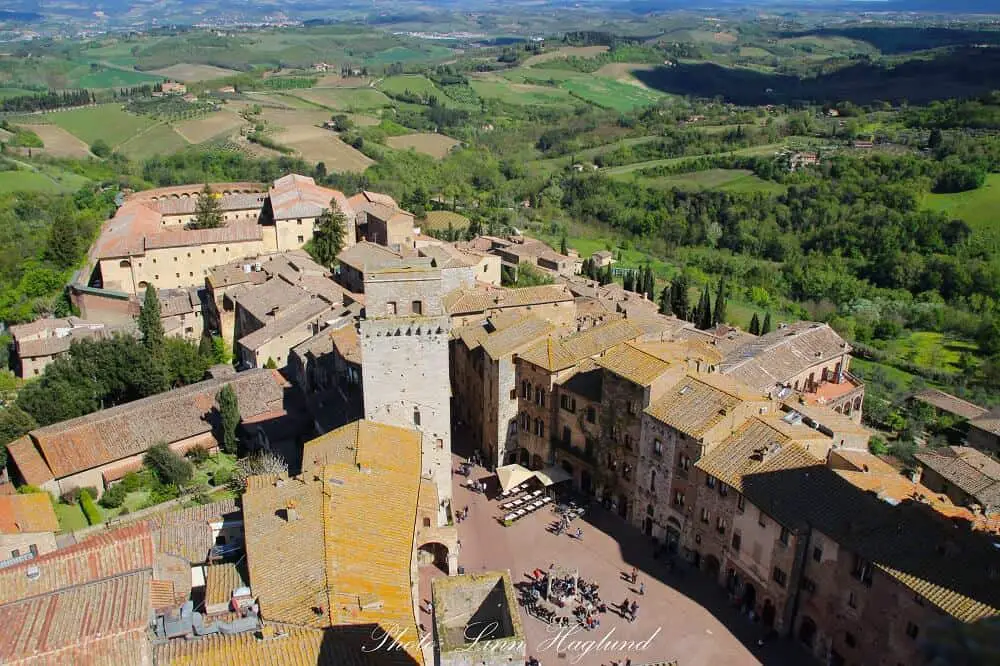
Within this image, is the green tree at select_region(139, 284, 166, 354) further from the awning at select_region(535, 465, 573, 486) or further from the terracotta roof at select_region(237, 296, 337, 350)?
the awning at select_region(535, 465, 573, 486)

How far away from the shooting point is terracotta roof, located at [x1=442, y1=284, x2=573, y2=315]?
57.5 metres

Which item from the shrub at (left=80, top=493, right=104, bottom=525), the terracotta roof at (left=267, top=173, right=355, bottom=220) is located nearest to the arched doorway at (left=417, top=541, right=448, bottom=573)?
the shrub at (left=80, top=493, right=104, bottom=525)

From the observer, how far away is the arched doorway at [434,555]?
3881 cm

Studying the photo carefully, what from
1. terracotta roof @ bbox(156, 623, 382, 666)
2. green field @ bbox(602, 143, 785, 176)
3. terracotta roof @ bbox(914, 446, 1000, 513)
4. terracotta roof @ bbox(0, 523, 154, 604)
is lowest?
green field @ bbox(602, 143, 785, 176)

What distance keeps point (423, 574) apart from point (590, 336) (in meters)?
17.4

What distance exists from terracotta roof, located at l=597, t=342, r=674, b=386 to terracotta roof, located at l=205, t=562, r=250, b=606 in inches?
803

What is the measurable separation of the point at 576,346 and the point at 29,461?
32.1m

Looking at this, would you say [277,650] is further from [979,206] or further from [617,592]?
[979,206]

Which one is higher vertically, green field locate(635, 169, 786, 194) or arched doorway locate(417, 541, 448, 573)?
arched doorway locate(417, 541, 448, 573)

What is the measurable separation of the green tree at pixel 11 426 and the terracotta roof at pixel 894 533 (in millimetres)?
42560

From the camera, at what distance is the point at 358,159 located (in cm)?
14800

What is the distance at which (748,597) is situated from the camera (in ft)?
120

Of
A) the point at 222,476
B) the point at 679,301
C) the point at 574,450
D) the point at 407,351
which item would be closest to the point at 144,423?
the point at 222,476

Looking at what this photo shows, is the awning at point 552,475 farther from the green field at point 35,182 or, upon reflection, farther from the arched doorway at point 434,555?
the green field at point 35,182
